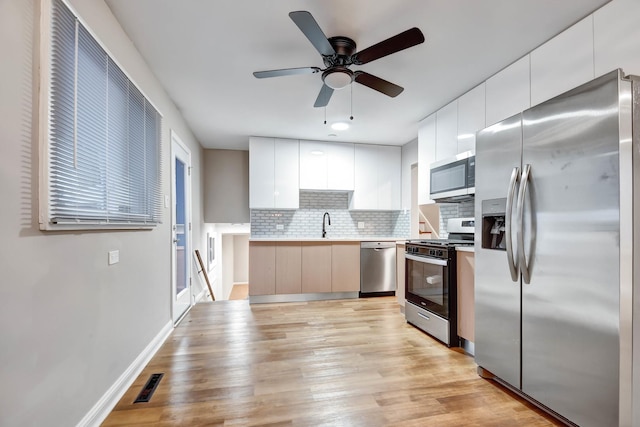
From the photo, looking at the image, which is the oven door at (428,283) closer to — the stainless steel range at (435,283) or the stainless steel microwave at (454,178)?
the stainless steel range at (435,283)

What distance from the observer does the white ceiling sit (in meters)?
1.82

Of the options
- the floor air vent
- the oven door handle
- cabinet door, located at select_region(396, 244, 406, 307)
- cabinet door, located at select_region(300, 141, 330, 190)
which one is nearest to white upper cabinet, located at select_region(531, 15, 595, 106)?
the oven door handle

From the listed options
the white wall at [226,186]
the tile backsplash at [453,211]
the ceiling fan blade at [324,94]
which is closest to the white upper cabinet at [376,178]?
the tile backsplash at [453,211]

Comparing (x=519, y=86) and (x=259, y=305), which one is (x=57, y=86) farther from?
(x=259, y=305)

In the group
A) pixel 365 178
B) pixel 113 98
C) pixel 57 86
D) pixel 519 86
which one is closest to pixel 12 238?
pixel 57 86

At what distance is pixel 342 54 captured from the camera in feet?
6.85

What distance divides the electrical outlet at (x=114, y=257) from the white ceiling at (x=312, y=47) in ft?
4.98

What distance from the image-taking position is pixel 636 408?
4.47 feet

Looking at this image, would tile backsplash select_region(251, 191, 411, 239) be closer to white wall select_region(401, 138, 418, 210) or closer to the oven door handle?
white wall select_region(401, 138, 418, 210)

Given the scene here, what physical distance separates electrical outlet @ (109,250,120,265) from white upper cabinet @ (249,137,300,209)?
2.72 m

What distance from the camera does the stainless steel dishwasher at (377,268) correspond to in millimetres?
4547

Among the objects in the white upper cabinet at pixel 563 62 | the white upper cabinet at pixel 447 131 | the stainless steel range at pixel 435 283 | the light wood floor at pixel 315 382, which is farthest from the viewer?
the white upper cabinet at pixel 447 131

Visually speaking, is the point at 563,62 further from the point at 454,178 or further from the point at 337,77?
the point at 337,77

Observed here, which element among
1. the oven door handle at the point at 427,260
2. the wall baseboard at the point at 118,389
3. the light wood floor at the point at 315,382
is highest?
the oven door handle at the point at 427,260
